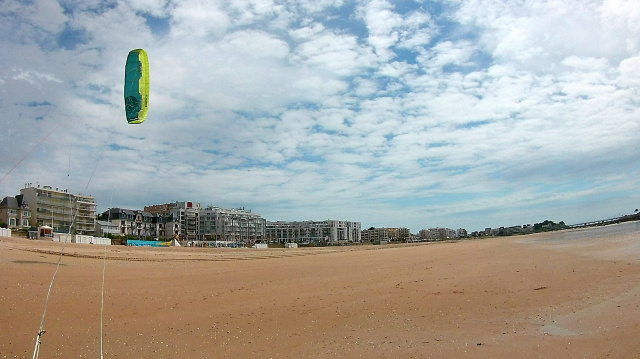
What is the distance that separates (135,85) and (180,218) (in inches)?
4524

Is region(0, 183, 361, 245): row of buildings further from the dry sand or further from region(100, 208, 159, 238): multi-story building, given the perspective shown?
the dry sand

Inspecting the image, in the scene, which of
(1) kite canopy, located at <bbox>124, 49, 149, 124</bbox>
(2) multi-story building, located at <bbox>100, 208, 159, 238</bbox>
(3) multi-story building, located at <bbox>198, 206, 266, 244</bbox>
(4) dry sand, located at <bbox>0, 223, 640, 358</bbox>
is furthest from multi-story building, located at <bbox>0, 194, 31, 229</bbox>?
(1) kite canopy, located at <bbox>124, 49, 149, 124</bbox>

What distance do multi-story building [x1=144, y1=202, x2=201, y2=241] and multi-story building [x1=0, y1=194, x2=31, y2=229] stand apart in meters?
40.8

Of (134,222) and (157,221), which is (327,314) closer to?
(134,222)

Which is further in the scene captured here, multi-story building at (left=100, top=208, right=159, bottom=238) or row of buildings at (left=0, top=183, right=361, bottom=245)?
multi-story building at (left=100, top=208, right=159, bottom=238)

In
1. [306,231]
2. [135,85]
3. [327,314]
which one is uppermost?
[135,85]

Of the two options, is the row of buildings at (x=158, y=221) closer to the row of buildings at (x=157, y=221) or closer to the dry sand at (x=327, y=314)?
the row of buildings at (x=157, y=221)

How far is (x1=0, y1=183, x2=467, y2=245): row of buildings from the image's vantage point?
67.2 m

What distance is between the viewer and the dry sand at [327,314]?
6.59 metres

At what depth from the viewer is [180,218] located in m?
118

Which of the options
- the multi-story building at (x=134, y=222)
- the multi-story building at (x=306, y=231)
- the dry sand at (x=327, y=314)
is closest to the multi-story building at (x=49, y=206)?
the multi-story building at (x=134, y=222)

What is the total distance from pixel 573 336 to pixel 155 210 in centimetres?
13370

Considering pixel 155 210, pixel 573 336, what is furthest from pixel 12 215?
pixel 573 336

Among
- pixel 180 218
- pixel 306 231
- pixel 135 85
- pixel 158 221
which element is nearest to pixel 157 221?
pixel 158 221
